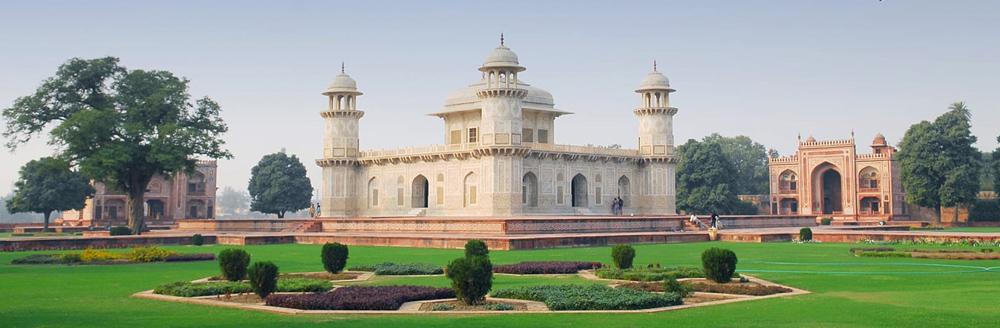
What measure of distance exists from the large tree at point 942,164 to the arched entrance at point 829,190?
949 centimetres

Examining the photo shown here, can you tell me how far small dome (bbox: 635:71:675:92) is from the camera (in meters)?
45.4

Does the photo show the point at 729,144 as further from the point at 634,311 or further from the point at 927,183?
the point at 634,311

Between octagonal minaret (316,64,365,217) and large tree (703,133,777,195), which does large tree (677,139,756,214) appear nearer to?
large tree (703,133,777,195)

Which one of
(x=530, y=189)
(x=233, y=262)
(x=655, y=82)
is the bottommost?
(x=233, y=262)

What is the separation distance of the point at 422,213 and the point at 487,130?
6.70 metres

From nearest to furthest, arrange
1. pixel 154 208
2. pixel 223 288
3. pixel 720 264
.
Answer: pixel 223 288, pixel 720 264, pixel 154 208

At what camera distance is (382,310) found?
1087 cm

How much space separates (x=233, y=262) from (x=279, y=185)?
52.0 meters

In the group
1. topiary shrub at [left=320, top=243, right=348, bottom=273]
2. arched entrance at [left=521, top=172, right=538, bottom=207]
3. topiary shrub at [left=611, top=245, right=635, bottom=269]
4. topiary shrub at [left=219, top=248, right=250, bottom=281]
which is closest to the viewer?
topiary shrub at [left=219, top=248, right=250, bottom=281]

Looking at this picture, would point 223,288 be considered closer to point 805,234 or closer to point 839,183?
point 805,234

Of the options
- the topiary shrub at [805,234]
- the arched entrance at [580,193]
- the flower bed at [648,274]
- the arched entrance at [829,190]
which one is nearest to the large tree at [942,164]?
the arched entrance at [829,190]

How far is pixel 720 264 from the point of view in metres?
13.2

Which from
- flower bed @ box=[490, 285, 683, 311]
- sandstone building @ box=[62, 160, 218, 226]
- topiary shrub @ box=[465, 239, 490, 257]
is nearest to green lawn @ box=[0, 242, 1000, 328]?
flower bed @ box=[490, 285, 683, 311]

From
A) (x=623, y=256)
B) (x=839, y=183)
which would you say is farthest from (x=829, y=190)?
(x=623, y=256)
